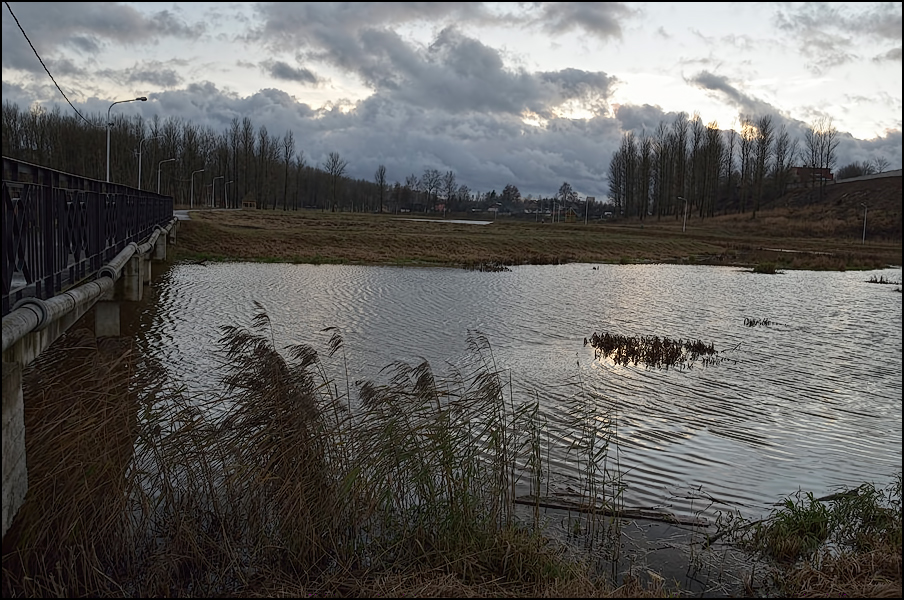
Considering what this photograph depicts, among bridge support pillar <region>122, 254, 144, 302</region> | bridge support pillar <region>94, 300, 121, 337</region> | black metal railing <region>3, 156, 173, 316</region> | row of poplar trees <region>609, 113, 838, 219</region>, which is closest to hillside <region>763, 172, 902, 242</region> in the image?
row of poplar trees <region>609, 113, 838, 219</region>

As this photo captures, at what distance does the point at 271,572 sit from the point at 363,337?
11679 mm

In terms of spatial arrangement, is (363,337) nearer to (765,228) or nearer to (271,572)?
(271,572)

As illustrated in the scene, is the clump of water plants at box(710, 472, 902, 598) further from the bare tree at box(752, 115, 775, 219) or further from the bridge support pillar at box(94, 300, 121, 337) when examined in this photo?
the bare tree at box(752, 115, 775, 219)

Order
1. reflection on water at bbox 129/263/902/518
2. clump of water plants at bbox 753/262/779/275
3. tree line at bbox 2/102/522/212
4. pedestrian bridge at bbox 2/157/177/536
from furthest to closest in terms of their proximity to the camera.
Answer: tree line at bbox 2/102/522/212
clump of water plants at bbox 753/262/779/275
reflection on water at bbox 129/263/902/518
pedestrian bridge at bbox 2/157/177/536

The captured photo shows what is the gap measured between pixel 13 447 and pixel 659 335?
637 inches

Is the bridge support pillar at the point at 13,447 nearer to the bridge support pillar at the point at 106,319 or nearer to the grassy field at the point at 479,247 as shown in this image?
the bridge support pillar at the point at 106,319

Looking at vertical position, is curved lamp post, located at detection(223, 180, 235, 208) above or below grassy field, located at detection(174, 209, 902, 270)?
above

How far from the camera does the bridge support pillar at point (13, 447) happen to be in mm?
5531

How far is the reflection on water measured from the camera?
911 cm

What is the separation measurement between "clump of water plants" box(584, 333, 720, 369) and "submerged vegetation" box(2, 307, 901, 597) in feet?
26.5

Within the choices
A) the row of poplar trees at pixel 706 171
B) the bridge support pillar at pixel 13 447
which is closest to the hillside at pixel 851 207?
the row of poplar trees at pixel 706 171

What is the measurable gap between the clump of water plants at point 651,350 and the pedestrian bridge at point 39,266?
1025 cm

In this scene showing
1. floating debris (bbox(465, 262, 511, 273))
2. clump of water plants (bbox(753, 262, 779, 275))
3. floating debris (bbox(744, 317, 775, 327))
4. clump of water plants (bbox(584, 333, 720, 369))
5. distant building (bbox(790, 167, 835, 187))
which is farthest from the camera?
distant building (bbox(790, 167, 835, 187))

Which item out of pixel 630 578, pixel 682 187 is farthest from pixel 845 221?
pixel 630 578
